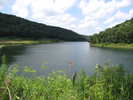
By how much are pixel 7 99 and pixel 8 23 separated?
136 metres

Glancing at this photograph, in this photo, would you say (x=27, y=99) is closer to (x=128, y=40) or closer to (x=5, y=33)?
(x=128, y=40)

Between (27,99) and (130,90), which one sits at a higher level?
(130,90)

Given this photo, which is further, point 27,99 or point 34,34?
point 34,34

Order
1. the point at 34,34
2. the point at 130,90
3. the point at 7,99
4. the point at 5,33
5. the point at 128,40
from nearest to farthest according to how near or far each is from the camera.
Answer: the point at 7,99, the point at 130,90, the point at 128,40, the point at 5,33, the point at 34,34

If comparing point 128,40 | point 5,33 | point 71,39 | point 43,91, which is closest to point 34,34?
point 5,33

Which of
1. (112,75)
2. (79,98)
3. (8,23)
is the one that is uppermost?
(8,23)

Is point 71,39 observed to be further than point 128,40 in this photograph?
Yes

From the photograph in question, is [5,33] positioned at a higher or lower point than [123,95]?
higher

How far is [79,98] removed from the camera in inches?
137

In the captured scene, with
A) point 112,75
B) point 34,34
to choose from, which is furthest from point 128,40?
point 34,34

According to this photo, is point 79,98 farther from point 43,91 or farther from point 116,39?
point 116,39

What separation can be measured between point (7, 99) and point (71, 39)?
17171cm

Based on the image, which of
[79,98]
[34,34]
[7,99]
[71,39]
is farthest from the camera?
[71,39]

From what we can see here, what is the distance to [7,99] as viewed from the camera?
294cm
